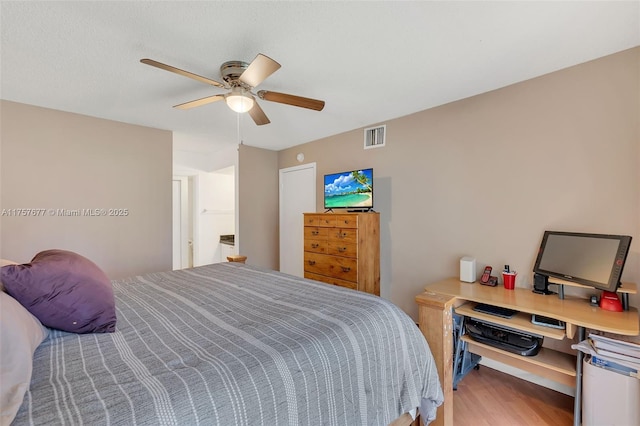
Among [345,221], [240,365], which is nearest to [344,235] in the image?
[345,221]

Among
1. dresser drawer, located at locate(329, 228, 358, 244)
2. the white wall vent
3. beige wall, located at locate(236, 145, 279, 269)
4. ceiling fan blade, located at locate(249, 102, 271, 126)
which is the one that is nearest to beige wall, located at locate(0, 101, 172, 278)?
beige wall, located at locate(236, 145, 279, 269)

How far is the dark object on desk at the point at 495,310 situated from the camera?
1878 mm

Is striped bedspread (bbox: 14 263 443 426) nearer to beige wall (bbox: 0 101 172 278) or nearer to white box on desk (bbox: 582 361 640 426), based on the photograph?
Result: white box on desk (bbox: 582 361 640 426)

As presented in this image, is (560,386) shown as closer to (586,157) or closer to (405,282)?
(405,282)

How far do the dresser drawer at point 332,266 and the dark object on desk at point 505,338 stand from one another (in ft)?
3.71

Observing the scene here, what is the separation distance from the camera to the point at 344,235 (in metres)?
2.88

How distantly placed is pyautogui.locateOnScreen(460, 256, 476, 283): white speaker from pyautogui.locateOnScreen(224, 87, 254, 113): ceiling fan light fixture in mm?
2180

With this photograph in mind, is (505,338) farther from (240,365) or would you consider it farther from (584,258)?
(240,365)

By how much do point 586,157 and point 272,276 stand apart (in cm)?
242

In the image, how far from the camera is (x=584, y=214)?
1891 millimetres

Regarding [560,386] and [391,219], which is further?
[391,219]

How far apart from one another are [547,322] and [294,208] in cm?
328

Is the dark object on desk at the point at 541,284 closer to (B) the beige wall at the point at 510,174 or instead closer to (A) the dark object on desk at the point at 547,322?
(B) the beige wall at the point at 510,174

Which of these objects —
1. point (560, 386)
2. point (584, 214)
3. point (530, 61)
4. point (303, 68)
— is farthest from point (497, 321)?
point (303, 68)
